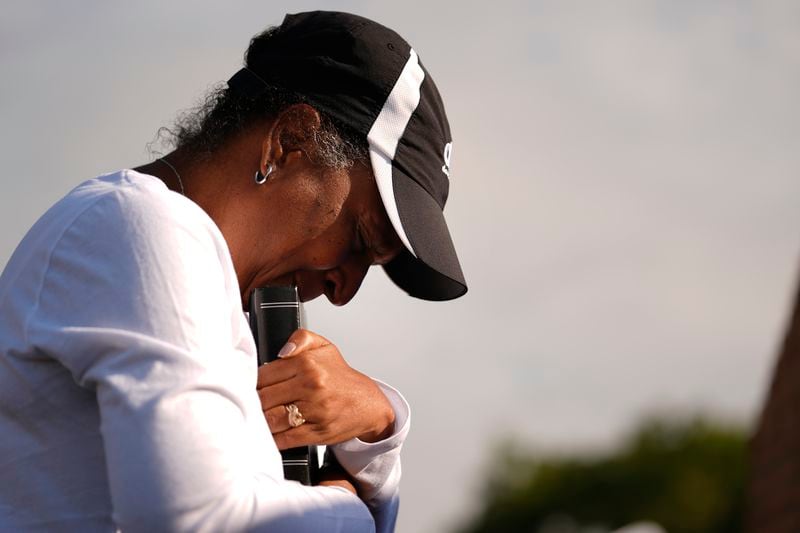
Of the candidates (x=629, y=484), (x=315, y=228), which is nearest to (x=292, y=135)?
(x=315, y=228)

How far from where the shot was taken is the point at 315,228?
253 cm

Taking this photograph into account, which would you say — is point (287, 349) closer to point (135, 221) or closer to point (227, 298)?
point (227, 298)

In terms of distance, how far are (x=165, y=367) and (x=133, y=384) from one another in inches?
2.0

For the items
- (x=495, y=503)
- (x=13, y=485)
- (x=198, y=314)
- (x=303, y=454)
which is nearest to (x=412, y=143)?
(x=303, y=454)

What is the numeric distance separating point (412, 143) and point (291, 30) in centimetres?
39

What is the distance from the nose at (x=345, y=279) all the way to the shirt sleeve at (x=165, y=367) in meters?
0.82

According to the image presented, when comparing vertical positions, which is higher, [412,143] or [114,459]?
[412,143]

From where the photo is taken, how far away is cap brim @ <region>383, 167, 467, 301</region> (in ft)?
8.46

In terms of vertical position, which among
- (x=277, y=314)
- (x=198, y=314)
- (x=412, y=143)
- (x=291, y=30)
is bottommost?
(x=277, y=314)

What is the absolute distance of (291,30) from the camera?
8.83 feet

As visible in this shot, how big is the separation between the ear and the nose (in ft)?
1.14

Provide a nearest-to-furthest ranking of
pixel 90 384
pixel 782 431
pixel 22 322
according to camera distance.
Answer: pixel 90 384 → pixel 22 322 → pixel 782 431

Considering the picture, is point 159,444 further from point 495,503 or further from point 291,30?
point 495,503

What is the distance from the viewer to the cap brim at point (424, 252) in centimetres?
258
